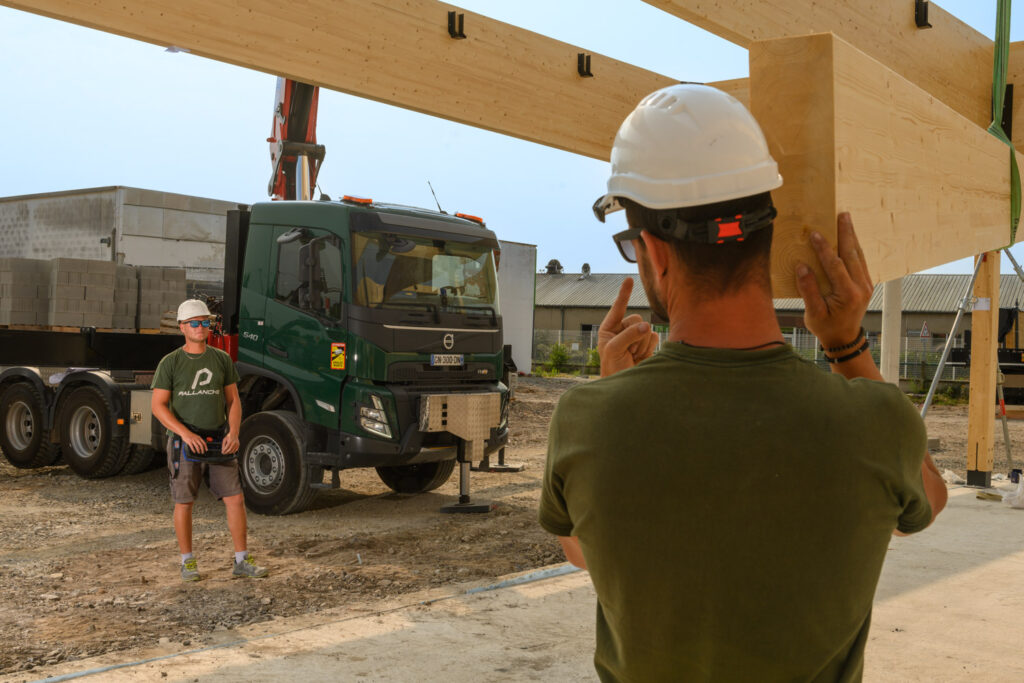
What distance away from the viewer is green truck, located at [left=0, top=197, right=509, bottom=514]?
9070 millimetres

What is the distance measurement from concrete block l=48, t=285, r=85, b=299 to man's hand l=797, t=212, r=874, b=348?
11767 millimetres

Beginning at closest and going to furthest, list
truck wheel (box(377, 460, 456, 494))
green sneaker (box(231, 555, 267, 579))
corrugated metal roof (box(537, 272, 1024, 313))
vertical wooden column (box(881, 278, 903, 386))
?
green sneaker (box(231, 555, 267, 579)), vertical wooden column (box(881, 278, 903, 386)), truck wheel (box(377, 460, 456, 494)), corrugated metal roof (box(537, 272, 1024, 313))

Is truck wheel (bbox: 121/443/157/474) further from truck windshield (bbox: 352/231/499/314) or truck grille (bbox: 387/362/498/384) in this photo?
truck windshield (bbox: 352/231/499/314)

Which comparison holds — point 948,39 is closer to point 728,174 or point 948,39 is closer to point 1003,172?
point 1003,172

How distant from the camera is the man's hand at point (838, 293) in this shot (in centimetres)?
161

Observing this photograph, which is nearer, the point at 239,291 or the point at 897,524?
the point at 897,524

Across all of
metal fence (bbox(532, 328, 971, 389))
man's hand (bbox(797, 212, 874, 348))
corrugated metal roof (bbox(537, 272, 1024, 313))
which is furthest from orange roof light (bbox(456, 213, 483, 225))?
corrugated metal roof (bbox(537, 272, 1024, 313))

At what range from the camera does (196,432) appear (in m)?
6.84

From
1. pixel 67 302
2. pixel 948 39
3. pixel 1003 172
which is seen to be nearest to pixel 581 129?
pixel 948 39

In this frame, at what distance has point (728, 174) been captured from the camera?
141 centimetres

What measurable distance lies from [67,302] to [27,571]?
5.58 meters

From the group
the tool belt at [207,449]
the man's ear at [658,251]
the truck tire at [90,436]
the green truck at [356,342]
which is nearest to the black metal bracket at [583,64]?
the green truck at [356,342]

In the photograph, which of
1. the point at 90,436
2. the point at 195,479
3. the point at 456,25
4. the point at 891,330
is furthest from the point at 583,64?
the point at 90,436

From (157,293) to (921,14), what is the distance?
9756mm
